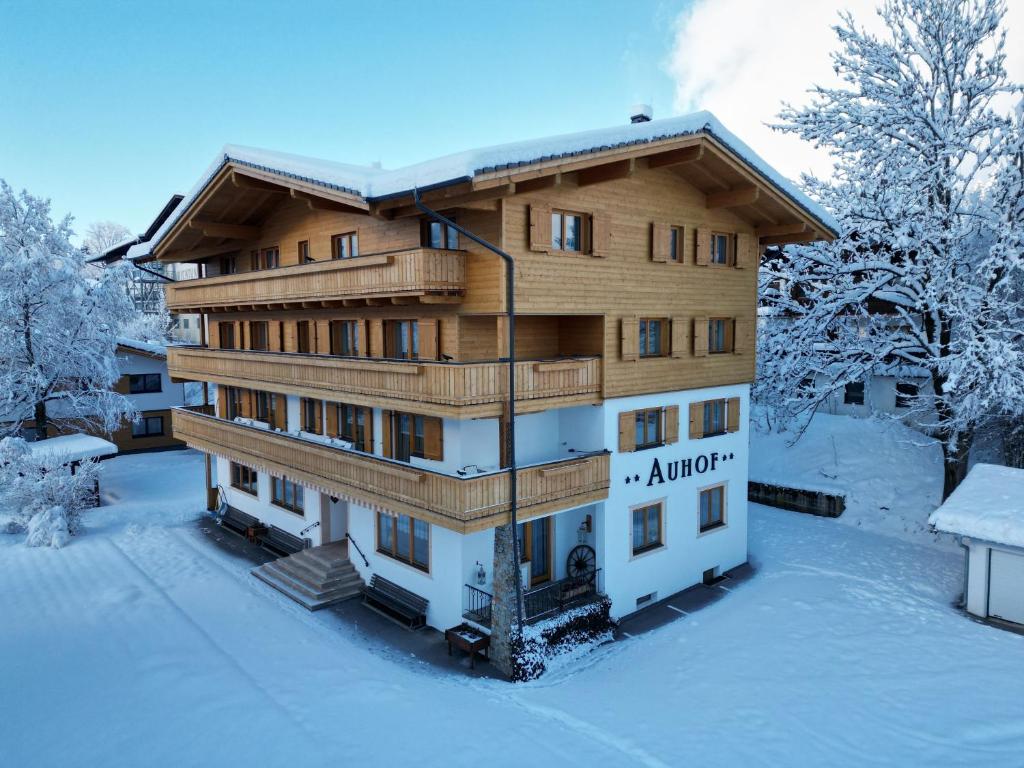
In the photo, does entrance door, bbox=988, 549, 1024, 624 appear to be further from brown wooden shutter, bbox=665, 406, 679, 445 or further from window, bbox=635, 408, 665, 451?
window, bbox=635, 408, 665, 451

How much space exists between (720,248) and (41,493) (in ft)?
82.1

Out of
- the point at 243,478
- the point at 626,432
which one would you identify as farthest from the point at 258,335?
the point at 626,432

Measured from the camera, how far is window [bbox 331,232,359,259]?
1894 cm

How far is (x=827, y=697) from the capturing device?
41.7 feet

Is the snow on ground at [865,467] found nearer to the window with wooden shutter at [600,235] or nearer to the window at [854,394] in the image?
the window at [854,394]

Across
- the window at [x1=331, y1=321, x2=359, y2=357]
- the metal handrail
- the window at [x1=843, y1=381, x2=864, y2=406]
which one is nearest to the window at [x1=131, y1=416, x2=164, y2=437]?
the window at [x1=331, y1=321, x2=359, y2=357]

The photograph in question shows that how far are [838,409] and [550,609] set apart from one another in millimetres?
21580

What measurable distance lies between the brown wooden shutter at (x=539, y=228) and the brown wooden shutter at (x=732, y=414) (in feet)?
27.8

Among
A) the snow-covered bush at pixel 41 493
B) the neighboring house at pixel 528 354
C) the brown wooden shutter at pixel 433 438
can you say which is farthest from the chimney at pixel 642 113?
the snow-covered bush at pixel 41 493

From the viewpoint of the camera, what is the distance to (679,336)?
1797 centimetres

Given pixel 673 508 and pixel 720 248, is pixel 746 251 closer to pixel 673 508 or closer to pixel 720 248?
pixel 720 248

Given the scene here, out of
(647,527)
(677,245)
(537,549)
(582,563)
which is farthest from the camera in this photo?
(677,245)

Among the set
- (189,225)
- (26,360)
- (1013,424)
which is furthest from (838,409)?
(26,360)

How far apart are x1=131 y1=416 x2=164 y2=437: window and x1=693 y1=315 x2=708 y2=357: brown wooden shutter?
34.0 m
